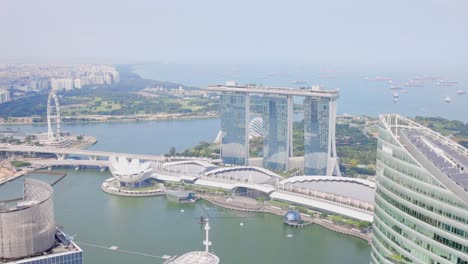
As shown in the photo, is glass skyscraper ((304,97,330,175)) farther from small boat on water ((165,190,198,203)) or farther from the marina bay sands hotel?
small boat on water ((165,190,198,203))

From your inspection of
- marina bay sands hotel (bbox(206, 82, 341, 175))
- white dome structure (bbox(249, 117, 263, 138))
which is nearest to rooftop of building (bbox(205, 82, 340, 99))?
marina bay sands hotel (bbox(206, 82, 341, 175))

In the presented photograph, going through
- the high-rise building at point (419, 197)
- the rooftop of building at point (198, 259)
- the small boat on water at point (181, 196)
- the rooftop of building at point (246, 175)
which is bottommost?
the small boat on water at point (181, 196)

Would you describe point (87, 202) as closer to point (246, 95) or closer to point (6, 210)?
point (246, 95)

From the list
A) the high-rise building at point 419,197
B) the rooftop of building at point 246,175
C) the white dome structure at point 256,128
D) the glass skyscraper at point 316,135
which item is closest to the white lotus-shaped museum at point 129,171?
the rooftop of building at point 246,175

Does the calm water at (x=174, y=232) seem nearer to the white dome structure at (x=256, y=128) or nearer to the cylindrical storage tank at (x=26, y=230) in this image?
the cylindrical storage tank at (x=26, y=230)

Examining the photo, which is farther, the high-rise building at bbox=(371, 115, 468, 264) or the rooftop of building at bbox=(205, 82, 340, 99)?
the rooftop of building at bbox=(205, 82, 340, 99)

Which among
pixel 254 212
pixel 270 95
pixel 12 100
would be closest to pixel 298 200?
pixel 254 212
